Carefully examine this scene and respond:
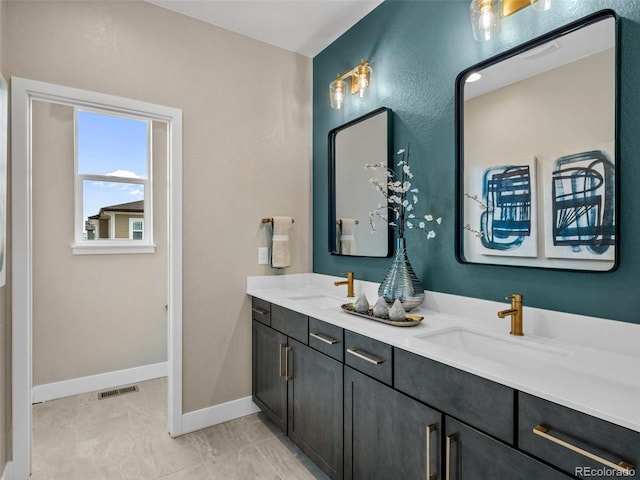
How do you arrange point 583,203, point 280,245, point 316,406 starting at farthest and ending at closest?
point 280,245 → point 316,406 → point 583,203

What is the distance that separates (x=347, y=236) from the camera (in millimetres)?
2572

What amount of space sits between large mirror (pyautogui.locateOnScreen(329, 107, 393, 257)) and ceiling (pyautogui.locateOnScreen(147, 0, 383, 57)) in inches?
27.4

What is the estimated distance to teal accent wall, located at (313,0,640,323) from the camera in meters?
1.27

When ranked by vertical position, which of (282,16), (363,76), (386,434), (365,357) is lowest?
(386,434)

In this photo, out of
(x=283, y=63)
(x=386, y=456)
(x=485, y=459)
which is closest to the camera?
(x=485, y=459)

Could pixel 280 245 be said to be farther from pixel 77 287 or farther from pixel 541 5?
pixel 541 5

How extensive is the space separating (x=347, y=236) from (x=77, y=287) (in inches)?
91.1

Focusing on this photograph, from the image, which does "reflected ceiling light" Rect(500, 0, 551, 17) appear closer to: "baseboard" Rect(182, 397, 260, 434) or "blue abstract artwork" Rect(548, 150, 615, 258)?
"blue abstract artwork" Rect(548, 150, 615, 258)

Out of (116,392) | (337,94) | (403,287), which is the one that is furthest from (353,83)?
(116,392)

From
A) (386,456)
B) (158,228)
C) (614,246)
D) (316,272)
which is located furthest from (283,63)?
(386,456)

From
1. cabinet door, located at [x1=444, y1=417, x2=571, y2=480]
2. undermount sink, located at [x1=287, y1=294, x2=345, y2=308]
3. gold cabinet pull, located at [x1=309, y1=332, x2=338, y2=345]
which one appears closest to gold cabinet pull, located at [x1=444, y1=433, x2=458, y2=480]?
cabinet door, located at [x1=444, y1=417, x2=571, y2=480]

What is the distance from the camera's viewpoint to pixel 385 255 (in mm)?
2258

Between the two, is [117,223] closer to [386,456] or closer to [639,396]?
[386,456]

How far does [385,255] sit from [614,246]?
45.8 inches
